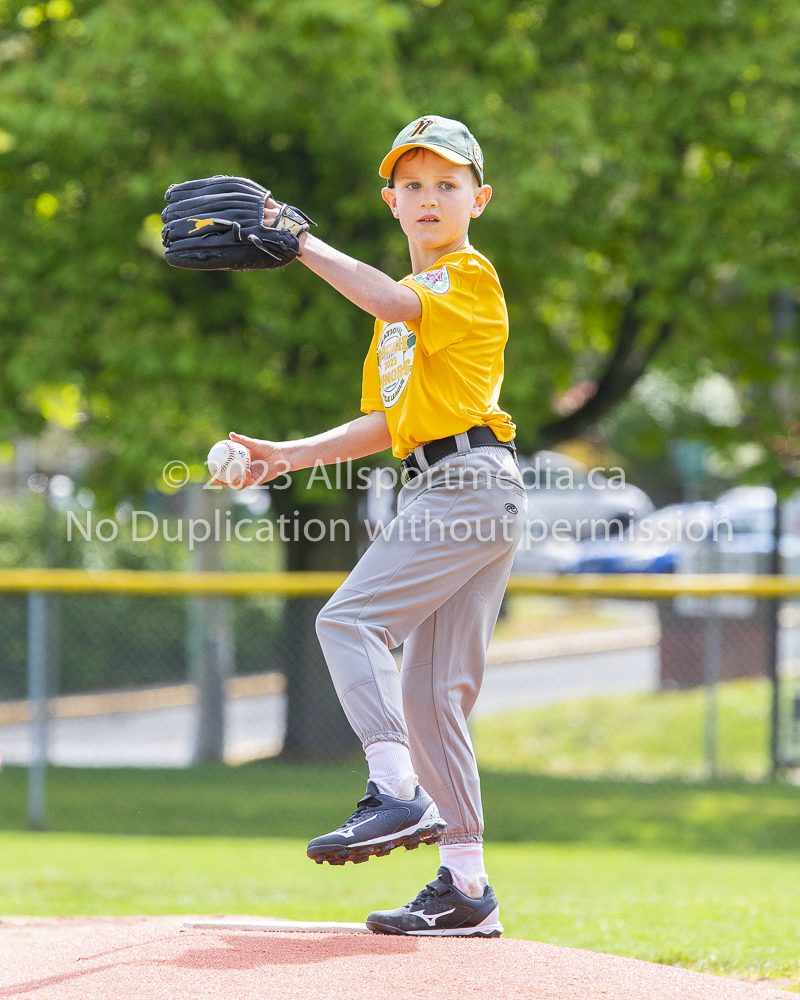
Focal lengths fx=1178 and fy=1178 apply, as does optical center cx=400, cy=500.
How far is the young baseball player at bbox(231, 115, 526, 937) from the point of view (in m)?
3.12

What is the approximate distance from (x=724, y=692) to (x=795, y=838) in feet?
12.9

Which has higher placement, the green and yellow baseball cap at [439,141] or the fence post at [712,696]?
the green and yellow baseball cap at [439,141]

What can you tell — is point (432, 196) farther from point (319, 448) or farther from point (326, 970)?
point (326, 970)

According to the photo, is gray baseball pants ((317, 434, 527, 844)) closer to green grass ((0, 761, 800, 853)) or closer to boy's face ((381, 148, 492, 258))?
boy's face ((381, 148, 492, 258))

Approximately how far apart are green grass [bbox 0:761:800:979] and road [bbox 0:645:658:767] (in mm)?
1692

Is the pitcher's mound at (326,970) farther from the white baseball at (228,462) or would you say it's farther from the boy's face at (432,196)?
the boy's face at (432,196)

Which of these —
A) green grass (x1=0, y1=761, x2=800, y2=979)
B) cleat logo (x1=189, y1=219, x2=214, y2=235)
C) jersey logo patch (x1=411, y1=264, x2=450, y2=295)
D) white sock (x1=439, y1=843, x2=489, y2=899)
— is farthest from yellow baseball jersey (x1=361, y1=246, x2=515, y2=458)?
green grass (x1=0, y1=761, x2=800, y2=979)

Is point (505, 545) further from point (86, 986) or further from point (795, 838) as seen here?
point (795, 838)

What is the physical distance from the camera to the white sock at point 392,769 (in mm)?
3104

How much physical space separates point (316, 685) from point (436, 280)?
319 inches

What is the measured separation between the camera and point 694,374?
11617 mm

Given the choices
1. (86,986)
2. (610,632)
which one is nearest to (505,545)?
(86,986)

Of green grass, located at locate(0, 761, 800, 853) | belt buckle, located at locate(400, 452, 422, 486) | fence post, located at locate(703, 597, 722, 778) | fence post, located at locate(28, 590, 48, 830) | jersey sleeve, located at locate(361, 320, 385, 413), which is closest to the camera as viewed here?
belt buckle, located at locate(400, 452, 422, 486)

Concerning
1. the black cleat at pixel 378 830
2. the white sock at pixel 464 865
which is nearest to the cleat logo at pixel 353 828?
the black cleat at pixel 378 830
